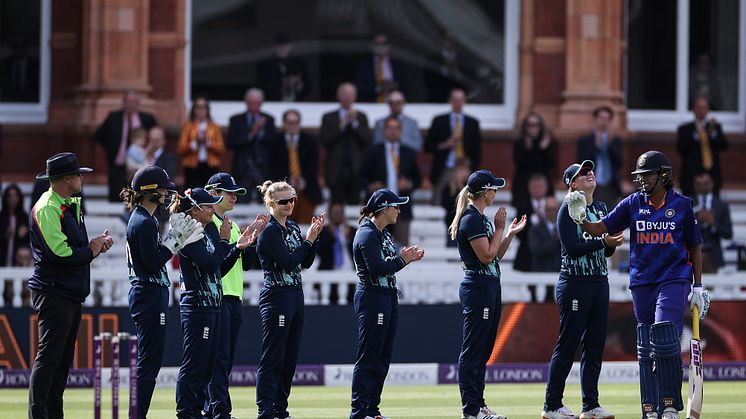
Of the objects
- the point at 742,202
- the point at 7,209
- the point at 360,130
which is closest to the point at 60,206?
the point at 7,209

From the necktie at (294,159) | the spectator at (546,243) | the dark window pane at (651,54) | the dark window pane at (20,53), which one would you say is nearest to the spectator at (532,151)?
the spectator at (546,243)

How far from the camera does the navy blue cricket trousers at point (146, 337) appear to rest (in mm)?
11812

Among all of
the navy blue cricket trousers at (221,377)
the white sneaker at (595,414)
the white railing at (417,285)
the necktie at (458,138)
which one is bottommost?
the white sneaker at (595,414)

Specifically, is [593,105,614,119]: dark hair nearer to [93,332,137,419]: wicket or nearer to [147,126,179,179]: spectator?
[147,126,179,179]: spectator

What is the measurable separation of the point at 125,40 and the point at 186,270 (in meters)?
10.5

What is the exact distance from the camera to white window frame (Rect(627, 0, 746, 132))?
2419 centimetres

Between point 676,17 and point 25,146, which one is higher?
point 676,17

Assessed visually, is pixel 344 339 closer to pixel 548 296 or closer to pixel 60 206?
pixel 548 296

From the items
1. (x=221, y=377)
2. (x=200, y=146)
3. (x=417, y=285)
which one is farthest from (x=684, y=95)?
(x=221, y=377)

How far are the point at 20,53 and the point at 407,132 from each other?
5945 millimetres

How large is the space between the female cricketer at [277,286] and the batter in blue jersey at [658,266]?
83.3 inches

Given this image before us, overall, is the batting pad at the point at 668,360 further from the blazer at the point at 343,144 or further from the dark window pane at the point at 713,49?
the dark window pane at the point at 713,49

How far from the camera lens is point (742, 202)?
2362 centimetres

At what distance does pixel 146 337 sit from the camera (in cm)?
1183
